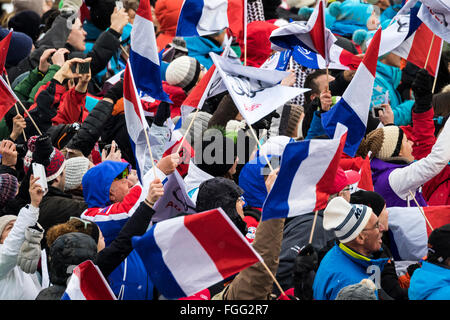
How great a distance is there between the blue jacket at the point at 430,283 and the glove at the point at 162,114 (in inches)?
122

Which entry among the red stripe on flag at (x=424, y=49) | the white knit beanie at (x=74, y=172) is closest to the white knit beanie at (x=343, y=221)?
the white knit beanie at (x=74, y=172)

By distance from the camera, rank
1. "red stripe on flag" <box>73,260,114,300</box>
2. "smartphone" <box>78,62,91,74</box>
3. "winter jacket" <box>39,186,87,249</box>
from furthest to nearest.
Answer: "smartphone" <box>78,62,91,74</box>
"winter jacket" <box>39,186,87,249</box>
"red stripe on flag" <box>73,260,114,300</box>

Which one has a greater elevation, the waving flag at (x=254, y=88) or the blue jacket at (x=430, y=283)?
the waving flag at (x=254, y=88)

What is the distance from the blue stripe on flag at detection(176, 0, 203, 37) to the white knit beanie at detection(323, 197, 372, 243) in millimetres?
3141

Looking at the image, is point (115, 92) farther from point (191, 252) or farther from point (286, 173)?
point (191, 252)

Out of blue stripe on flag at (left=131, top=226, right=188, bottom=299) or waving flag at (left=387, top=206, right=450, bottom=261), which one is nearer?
blue stripe on flag at (left=131, top=226, right=188, bottom=299)

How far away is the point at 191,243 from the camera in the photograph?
476cm

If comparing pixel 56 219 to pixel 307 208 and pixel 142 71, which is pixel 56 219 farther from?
pixel 307 208

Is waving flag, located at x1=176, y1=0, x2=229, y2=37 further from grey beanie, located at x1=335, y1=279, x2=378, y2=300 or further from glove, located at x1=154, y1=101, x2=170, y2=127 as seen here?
grey beanie, located at x1=335, y1=279, x2=378, y2=300

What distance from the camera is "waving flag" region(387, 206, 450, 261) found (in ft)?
20.2

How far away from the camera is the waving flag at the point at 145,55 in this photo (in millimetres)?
6953

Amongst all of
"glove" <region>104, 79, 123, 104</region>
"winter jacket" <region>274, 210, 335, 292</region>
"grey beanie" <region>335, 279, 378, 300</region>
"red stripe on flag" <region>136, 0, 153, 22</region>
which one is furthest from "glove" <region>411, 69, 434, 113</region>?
"grey beanie" <region>335, 279, 378, 300</region>

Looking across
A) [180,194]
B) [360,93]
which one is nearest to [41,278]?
[180,194]

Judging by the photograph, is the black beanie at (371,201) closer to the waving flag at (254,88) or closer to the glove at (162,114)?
the waving flag at (254,88)
